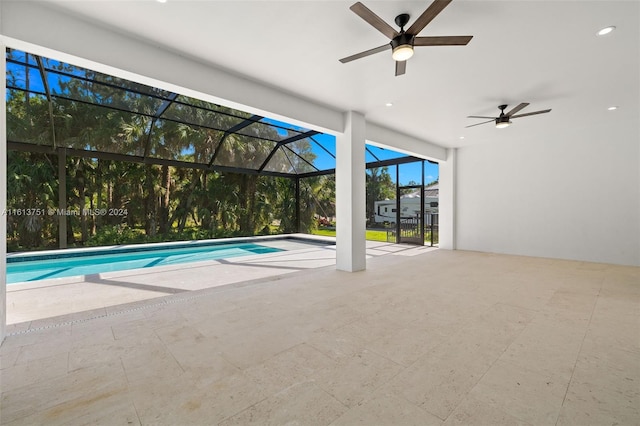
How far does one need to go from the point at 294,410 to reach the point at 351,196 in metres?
4.02

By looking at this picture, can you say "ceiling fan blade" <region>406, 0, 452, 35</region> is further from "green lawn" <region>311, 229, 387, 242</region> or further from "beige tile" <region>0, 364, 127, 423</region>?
"green lawn" <region>311, 229, 387, 242</region>

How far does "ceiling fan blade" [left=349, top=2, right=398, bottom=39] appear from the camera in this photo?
87.2 inches

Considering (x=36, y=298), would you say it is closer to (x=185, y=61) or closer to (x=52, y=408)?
(x=52, y=408)

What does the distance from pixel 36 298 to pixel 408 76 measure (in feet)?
19.3

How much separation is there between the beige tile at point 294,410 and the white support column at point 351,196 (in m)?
3.56

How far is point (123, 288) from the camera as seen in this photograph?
418 centimetres

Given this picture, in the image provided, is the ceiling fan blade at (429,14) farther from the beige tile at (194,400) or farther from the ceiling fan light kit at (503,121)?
the ceiling fan light kit at (503,121)

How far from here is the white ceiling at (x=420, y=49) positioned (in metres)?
2.60

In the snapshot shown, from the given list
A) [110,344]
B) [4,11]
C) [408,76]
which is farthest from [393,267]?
[4,11]

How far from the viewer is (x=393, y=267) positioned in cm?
566

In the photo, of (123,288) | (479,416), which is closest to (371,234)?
(123,288)

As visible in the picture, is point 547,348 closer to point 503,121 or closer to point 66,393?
point 66,393

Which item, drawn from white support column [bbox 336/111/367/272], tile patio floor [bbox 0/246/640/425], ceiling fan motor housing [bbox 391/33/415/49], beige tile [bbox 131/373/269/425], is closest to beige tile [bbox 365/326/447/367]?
tile patio floor [bbox 0/246/640/425]

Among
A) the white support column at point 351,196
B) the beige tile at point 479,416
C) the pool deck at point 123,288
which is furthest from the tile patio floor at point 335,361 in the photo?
the white support column at point 351,196
